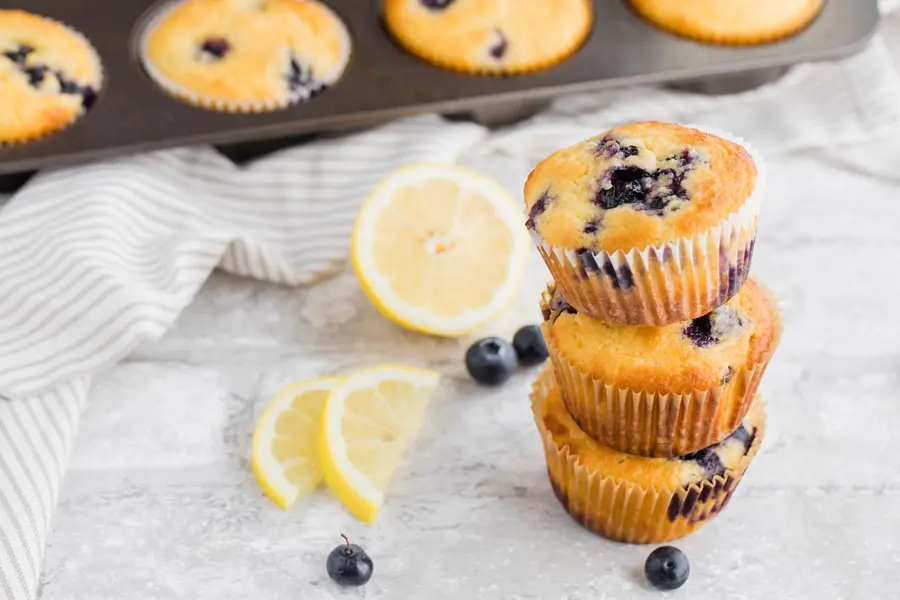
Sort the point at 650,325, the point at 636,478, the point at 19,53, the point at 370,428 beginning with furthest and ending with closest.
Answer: the point at 19,53
the point at 370,428
the point at 636,478
the point at 650,325

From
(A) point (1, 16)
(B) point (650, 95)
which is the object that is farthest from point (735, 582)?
(A) point (1, 16)

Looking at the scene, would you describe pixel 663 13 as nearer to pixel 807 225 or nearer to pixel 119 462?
pixel 807 225

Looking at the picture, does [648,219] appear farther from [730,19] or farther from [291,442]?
[730,19]

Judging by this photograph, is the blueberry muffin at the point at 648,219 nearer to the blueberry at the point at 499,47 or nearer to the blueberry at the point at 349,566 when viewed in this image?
the blueberry at the point at 349,566

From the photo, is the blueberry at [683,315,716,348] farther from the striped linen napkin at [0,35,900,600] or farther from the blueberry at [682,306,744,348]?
the striped linen napkin at [0,35,900,600]

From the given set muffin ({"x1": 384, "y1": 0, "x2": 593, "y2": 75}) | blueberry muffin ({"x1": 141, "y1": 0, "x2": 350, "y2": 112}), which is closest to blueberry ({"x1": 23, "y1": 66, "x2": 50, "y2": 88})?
blueberry muffin ({"x1": 141, "y1": 0, "x2": 350, "y2": 112})

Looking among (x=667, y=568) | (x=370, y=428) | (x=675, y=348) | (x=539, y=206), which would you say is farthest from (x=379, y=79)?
(x=667, y=568)
